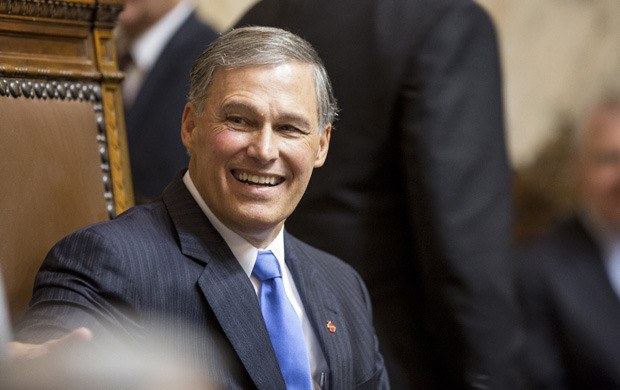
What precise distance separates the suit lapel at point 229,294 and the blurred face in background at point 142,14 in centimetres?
182

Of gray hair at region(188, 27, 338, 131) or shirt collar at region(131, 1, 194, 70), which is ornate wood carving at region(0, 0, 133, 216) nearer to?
gray hair at region(188, 27, 338, 131)

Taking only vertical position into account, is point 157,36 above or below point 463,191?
above

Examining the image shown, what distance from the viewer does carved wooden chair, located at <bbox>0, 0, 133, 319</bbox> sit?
2168mm

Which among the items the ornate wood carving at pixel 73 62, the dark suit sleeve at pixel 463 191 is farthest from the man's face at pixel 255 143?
the dark suit sleeve at pixel 463 191

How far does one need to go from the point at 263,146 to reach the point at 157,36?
1.88 m

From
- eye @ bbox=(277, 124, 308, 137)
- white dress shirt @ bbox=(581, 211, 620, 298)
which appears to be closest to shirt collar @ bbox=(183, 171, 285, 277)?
eye @ bbox=(277, 124, 308, 137)

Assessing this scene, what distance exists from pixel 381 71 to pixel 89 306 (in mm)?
1275

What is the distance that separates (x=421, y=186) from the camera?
2848 mm

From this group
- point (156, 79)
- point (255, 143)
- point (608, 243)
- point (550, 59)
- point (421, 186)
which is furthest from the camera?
point (550, 59)

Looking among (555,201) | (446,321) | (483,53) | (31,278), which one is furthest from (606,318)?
(31,278)

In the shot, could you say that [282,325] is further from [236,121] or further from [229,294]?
[236,121]

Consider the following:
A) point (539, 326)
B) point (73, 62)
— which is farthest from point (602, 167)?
point (73, 62)

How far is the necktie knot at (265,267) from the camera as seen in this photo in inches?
85.7

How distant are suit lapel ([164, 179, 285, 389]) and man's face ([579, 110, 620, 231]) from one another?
1.65 metres
